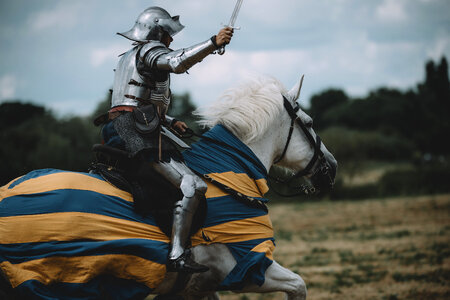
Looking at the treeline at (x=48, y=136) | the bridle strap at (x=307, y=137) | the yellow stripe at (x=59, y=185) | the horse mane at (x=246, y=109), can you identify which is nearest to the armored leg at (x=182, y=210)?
the yellow stripe at (x=59, y=185)

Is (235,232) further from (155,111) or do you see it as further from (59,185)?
(59,185)

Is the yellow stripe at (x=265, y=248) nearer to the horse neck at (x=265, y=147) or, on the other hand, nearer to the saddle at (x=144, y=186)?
the saddle at (x=144, y=186)

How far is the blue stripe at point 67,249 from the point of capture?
333 cm

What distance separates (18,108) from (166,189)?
2751 centimetres

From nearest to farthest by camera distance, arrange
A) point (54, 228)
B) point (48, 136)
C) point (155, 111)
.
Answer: point (54, 228), point (155, 111), point (48, 136)

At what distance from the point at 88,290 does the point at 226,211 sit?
126 centimetres

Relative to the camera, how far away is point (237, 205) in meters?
3.99

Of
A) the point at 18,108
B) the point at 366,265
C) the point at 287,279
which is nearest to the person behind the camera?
the point at 287,279

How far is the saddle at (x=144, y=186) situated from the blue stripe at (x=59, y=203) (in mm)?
210

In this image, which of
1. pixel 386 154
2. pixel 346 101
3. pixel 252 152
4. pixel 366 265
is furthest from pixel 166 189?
pixel 346 101

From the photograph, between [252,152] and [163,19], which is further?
[252,152]

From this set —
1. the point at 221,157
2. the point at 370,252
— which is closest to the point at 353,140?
the point at 370,252

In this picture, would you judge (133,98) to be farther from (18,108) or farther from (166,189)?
(18,108)

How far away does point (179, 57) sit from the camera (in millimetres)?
Result: 3531
